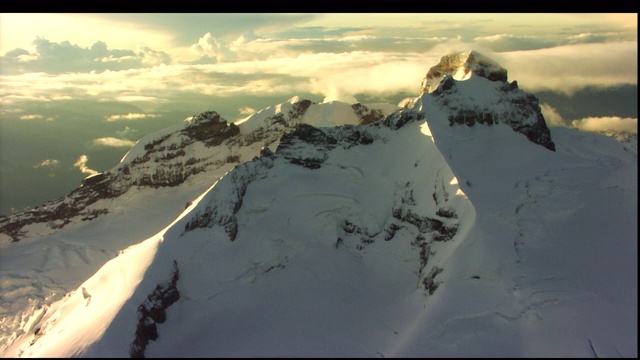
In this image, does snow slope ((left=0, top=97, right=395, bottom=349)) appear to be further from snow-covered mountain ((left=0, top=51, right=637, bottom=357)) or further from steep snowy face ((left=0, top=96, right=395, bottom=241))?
snow-covered mountain ((left=0, top=51, right=637, bottom=357))

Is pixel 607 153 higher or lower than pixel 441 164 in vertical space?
lower

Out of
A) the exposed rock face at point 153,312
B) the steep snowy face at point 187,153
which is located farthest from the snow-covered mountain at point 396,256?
the steep snowy face at point 187,153

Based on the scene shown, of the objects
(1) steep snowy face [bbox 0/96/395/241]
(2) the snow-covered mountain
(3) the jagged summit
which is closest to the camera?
(2) the snow-covered mountain

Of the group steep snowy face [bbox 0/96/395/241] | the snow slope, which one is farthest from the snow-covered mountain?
steep snowy face [bbox 0/96/395/241]

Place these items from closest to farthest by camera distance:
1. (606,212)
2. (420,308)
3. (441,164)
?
1. (420,308)
2. (606,212)
3. (441,164)

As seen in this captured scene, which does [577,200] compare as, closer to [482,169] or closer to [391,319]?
[482,169]

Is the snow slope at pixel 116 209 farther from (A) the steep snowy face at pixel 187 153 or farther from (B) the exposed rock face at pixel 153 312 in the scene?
(B) the exposed rock face at pixel 153 312

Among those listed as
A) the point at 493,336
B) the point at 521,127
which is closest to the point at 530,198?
the point at 521,127
